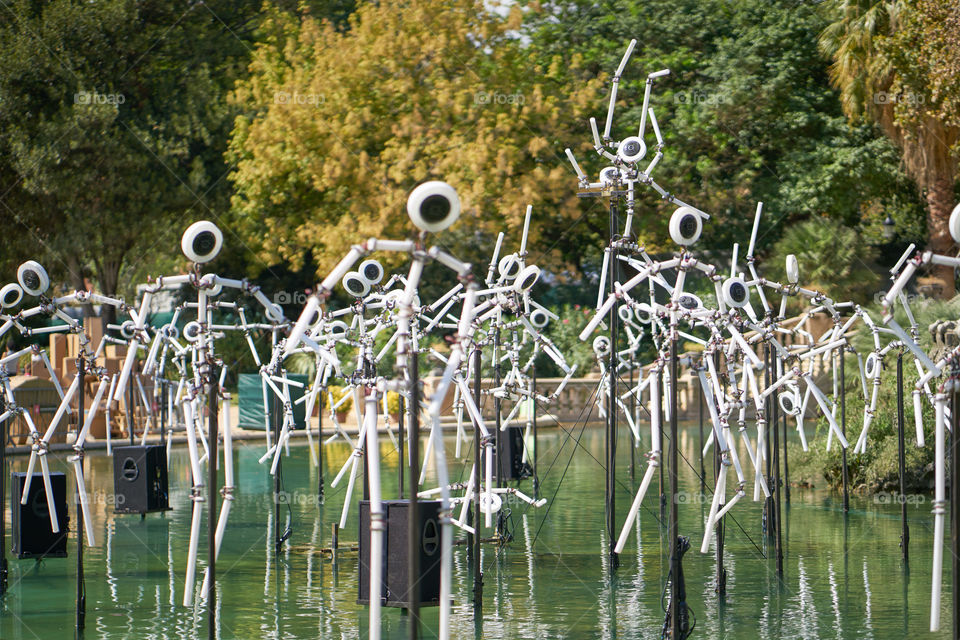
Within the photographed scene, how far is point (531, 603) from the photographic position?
30.3 feet

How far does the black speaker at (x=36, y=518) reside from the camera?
9938mm

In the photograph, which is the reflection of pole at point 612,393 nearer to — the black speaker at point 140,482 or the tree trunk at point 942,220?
the black speaker at point 140,482

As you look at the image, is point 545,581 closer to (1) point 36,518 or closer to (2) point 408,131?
(1) point 36,518

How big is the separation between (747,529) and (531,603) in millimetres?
4412

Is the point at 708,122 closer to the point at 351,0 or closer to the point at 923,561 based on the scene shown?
the point at 351,0

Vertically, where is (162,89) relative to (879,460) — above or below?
above

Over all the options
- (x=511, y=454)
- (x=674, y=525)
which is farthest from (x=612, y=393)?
(x=511, y=454)

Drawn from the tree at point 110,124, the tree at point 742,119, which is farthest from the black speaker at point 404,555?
the tree at point 110,124

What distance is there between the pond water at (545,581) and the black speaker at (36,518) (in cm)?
32

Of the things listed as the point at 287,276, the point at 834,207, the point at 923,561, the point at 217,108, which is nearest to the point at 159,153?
the point at 217,108

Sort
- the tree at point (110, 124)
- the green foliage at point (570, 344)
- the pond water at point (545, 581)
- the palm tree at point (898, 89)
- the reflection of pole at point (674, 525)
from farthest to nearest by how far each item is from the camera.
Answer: the tree at point (110, 124)
the green foliage at point (570, 344)
the palm tree at point (898, 89)
the pond water at point (545, 581)
the reflection of pole at point (674, 525)

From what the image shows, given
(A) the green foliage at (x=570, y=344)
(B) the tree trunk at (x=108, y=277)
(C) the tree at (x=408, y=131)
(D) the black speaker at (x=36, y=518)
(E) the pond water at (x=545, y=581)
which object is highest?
(C) the tree at (x=408, y=131)

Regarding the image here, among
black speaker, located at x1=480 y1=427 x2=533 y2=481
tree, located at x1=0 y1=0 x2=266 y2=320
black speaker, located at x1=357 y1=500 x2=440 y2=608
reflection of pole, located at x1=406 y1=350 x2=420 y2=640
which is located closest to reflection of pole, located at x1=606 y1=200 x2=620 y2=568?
black speaker, located at x1=357 y1=500 x2=440 y2=608

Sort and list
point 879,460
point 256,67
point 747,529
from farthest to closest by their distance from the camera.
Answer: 1. point 256,67
2. point 879,460
3. point 747,529
